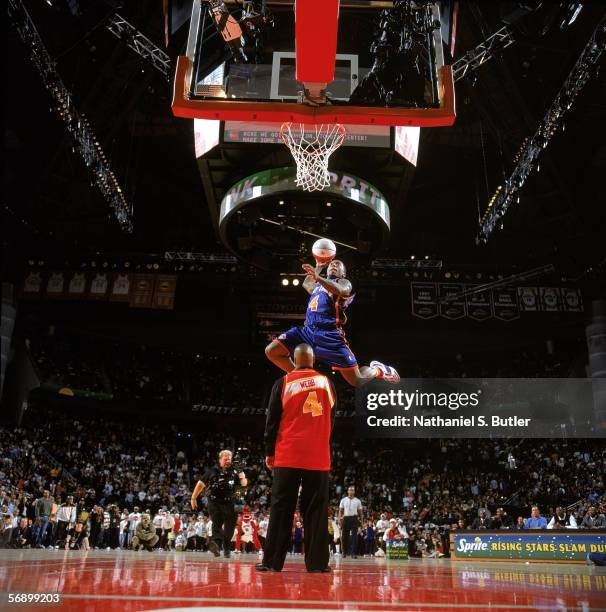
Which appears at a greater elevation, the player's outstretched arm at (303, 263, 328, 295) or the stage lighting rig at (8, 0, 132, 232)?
the stage lighting rig at (8, 0, 132, 232)

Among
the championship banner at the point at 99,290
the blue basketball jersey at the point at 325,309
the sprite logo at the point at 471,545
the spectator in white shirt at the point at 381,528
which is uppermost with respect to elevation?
the championship banner at the point at 99,290

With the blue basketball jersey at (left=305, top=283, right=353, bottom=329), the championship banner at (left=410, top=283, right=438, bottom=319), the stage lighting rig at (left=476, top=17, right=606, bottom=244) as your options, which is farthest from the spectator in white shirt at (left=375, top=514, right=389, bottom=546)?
the blue basketball jersey at (left=305, top=283, right=353, bottom=329)

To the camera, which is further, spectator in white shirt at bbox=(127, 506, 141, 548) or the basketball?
spectator in white shirt at bbox=(127, 506, 141, 548)

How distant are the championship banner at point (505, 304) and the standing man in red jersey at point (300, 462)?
17114 mm

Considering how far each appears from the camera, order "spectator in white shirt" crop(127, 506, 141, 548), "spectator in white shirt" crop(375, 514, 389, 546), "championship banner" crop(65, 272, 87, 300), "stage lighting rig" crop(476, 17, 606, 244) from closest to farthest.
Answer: "stage lighting rig" crop(476, 17, 606, 244), "spectator in white shirt" crop(127, 506, 141, 548), "spectator in white shirt" crop(375, 514, 389, 546), "championship banner" crop(65, 272, 87, 300)

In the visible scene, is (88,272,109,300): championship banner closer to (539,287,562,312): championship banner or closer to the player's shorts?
(539,287,562,312): championship banner

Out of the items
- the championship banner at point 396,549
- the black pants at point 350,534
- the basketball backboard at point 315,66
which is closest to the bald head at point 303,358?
the basketball backboard at point 315,66

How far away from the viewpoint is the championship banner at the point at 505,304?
65.4ft

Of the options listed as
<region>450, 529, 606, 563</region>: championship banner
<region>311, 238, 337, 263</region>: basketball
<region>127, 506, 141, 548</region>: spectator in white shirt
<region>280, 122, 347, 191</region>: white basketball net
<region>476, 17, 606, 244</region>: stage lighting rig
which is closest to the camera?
<region>311, 238, 337, 263</region>: basketball

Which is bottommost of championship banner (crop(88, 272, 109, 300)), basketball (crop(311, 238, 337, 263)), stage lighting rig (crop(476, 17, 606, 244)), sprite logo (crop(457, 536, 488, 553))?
sprite logo (crop(457, 536, 488, 553))

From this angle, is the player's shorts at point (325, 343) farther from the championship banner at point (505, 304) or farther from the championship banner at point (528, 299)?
the championship banner at point (528, 299)

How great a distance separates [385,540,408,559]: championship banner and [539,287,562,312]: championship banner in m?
9.74

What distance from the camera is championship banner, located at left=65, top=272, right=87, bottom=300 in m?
19.6

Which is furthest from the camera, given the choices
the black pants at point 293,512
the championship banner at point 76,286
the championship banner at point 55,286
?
the championship banner at point 55,286
